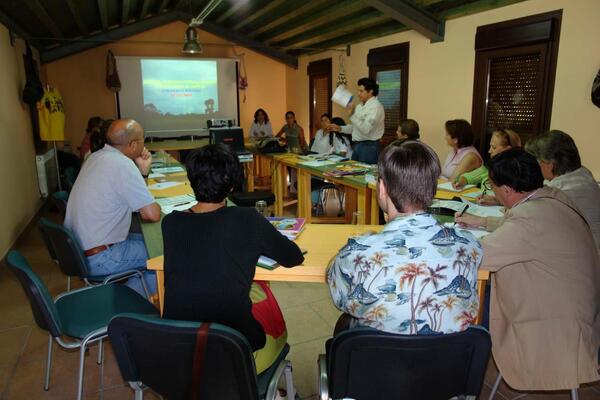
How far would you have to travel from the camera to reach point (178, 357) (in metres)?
1.08

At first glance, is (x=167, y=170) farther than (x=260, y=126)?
No

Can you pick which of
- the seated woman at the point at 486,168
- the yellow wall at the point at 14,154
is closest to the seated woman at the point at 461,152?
the seated woman at the point at 486,168

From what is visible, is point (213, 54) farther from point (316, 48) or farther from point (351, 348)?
point (351, 348)

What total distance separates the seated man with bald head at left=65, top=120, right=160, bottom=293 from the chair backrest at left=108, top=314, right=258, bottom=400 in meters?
1.18

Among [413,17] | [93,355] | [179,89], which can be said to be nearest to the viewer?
[93,355]

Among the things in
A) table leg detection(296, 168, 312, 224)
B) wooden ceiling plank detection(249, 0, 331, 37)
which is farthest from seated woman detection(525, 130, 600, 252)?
wooden ceiling plank detection(249, 0, 331, 37)

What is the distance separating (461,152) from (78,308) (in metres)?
3.12

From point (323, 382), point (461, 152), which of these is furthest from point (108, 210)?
point (461, 152)

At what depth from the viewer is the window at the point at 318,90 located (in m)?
7.85

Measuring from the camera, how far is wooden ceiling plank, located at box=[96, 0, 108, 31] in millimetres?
5707

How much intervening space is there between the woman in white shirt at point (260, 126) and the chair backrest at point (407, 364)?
7.45 m

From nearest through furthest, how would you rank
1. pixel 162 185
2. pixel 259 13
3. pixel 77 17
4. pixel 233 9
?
pixel 162 185
pixel 77 17
pixel 259 13
pixel 233 9

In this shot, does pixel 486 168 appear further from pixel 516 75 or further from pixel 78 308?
pixel 78 308

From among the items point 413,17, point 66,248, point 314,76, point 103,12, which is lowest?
point 66,248
